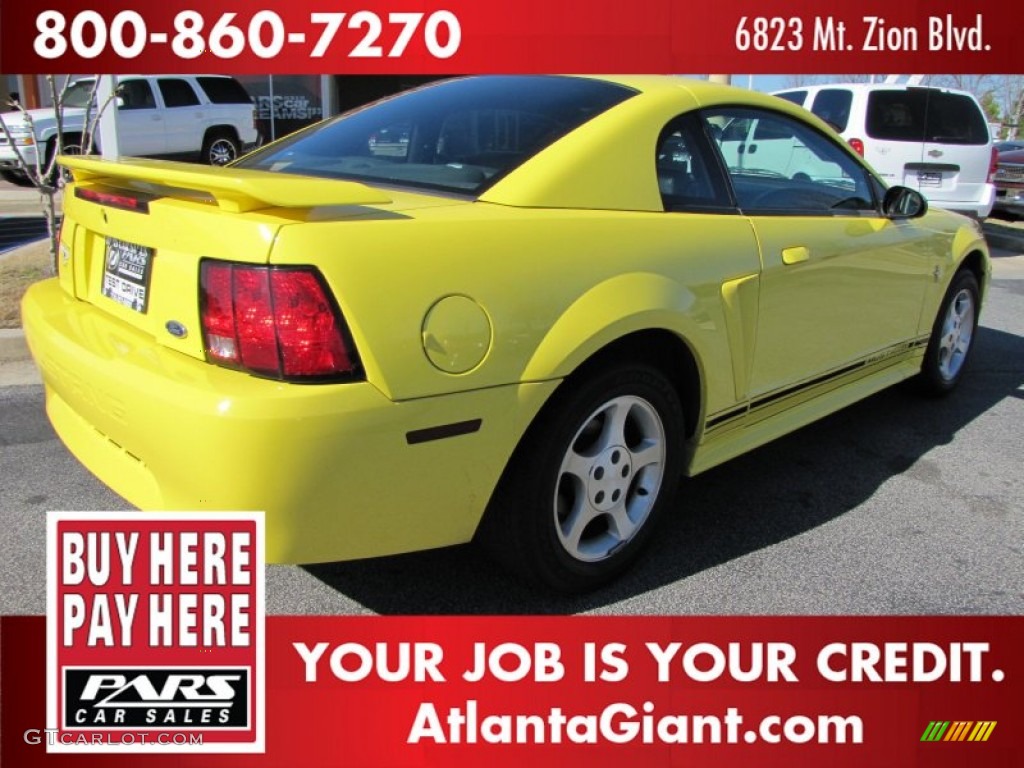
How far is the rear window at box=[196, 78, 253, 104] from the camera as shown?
15.4 metres

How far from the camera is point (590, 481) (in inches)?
103

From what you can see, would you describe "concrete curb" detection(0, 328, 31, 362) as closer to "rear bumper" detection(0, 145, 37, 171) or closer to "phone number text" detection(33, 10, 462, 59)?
"phone number text" detection(33, 10, 462, 59)

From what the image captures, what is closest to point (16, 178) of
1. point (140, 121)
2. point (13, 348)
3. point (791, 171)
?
point (140, 121)

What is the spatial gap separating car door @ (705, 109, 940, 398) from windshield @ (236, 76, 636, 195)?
59cm

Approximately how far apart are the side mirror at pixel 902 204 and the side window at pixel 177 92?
44.5 ft

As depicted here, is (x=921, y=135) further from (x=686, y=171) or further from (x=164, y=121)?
(x=164, y=121)

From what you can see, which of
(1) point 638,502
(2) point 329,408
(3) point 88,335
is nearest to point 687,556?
(1) point 638,502

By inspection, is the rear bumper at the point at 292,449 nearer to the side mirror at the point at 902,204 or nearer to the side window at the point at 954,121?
the side mirror at the point at 902,204

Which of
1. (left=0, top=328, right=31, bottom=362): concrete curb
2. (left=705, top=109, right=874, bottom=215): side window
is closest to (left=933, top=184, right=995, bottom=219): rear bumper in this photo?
(left=705, top=109, right=874, bottom=215): side window

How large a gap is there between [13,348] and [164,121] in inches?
419

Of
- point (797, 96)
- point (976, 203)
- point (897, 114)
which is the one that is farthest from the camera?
point (797, 96)

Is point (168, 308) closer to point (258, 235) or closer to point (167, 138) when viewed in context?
point (258, 235)

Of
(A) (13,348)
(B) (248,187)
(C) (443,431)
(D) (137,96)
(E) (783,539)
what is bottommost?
(E) (783,539)

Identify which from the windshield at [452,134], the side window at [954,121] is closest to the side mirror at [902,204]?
the windshield at [452,134]
